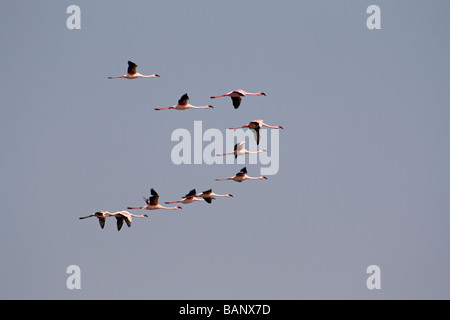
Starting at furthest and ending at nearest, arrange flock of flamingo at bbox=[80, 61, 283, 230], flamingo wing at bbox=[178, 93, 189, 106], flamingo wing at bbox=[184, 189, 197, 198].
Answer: flamingo wing at bbox=[184, 189, 197, 198] → flamingo wing at bbox=[178, 93, 189, 106] → flock of flamingo at bbox=[80, 61, 283, 230]

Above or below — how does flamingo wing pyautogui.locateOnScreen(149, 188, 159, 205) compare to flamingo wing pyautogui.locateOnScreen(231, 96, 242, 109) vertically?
below

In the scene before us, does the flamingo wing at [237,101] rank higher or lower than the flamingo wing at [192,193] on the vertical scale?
higher

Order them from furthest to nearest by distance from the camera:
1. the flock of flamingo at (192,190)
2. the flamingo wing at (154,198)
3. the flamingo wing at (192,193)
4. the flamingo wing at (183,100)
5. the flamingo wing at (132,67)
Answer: the flamingo wing at (154,198)
the flamingo wing at (192,193)
the flamingo wing at (183,100)
the flamingo wing at (132,67)
the flock of flamingo at (192,190)

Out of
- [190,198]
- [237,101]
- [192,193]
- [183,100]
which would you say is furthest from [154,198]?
[237,101]

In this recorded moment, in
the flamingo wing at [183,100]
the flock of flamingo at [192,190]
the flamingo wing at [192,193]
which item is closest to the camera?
the flock of flamingo at [192,190]

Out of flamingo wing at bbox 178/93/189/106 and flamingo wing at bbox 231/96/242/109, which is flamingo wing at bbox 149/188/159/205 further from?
flamingo wing at bbox 231/96/242/109

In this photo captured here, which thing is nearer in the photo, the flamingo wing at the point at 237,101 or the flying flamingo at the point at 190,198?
the flamingo wing at the point at 237,101

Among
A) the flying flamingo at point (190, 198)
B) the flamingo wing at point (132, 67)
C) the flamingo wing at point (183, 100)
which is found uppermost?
the flamingo wing at point (132, 67)

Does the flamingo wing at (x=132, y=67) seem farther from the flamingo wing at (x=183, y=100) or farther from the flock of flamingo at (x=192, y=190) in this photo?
the flamingo wing at (x=183, y=100)

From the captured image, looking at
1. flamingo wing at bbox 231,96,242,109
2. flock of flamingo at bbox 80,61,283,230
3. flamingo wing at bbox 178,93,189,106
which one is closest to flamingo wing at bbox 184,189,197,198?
flock of flamingo at bbox 80,61,283,230

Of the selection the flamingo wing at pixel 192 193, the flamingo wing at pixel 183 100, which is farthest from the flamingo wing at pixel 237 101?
the flamingo wing at pixel 192 193

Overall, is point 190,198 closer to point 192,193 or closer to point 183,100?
point 192,193

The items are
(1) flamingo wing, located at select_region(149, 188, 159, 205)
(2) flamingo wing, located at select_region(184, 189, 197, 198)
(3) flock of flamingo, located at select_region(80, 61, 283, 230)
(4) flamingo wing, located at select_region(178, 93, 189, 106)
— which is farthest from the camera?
(1) flamingo wing, located at select_region(149, 188, 159, 205)
